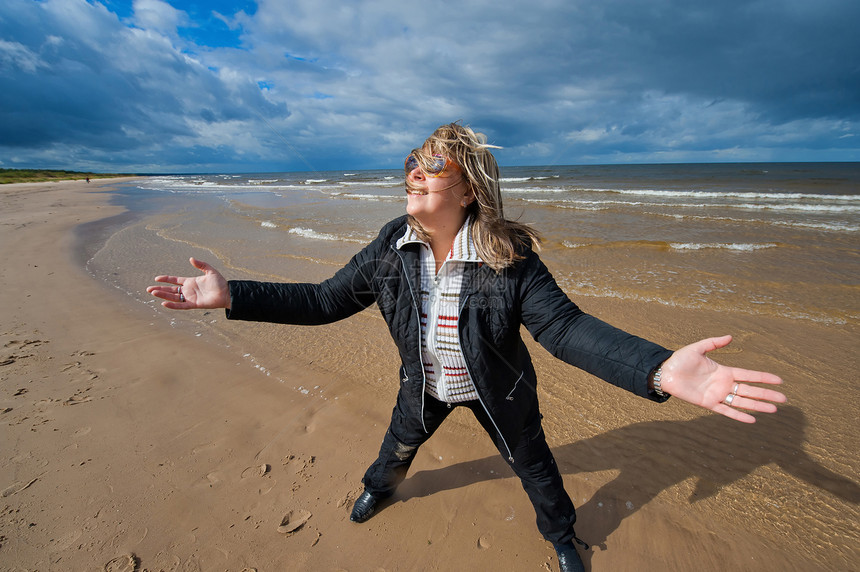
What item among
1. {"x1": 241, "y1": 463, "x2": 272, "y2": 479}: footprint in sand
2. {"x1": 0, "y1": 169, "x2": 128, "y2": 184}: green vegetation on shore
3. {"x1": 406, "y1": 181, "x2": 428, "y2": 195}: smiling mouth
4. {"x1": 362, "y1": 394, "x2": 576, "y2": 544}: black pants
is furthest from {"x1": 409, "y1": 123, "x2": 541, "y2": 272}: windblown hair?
{"x1": 0, "y1": 169, "x2": 128, "y2": 184}: green vegetation on shore

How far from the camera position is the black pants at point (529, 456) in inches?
79.8

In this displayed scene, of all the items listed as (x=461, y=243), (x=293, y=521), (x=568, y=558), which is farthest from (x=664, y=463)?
(x=293, y=521)

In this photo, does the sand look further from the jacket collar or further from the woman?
the jacket collar

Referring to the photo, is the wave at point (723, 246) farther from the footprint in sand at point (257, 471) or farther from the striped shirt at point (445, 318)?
the footprint in sand at point (257, 471)

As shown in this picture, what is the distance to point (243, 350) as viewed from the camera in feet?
15.1

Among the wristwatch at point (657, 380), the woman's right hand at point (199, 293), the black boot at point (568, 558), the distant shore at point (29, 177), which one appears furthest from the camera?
the distant shore at point (29, 177)

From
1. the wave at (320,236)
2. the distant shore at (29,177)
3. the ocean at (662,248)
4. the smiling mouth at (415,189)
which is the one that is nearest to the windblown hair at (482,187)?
the smiling mouth at (415,189)

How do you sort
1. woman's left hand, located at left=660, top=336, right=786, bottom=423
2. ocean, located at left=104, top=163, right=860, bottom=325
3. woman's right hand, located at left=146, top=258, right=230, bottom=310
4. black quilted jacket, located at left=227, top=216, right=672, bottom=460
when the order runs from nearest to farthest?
woman's left hand, located at left=660, top=336, right=786, bottom=423 < black quilted jacket, located at left=227, top=216, right=672, bottom=460 < woman's right hand, located at left=146, top=258, right=230, bottom=310 < ocean, located at left=104, top=163, right=860, bottom=325

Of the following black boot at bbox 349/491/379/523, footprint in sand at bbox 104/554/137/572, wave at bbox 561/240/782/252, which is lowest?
footprint in sand at bbox 104/554/137/572

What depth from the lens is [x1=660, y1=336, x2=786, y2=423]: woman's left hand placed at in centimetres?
132

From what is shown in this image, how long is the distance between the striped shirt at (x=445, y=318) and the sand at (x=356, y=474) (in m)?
1.17

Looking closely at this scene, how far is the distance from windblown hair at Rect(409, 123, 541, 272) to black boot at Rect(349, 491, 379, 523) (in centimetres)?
178

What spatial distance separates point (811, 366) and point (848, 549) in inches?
94.4

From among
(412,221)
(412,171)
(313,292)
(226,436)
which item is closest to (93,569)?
(226,436)
